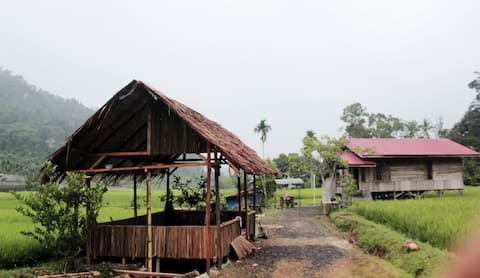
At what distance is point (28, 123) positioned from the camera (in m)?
75.6

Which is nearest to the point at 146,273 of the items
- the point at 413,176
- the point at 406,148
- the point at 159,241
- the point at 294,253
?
the point at 159,241

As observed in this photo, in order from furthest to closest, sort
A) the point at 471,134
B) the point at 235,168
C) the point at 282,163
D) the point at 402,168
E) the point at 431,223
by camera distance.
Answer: the point at 282,163 → the point at 471,134 → the point at 402,168 → the point at 431,223 → the point at 235,168

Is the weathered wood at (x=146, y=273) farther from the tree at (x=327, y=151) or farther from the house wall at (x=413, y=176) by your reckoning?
the house wall at (x=413, y=176)

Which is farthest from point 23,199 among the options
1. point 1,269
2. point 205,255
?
point 205,255

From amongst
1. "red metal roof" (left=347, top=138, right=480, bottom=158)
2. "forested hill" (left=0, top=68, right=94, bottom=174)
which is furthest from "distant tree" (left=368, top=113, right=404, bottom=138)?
"forested hill" (left=0, top=68, right=94, bottom=174)

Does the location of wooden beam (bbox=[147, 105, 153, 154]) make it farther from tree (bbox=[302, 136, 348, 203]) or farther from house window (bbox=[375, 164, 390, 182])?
house window (bbox=[375, 164, 390, 182])

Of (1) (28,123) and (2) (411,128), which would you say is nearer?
(2) (411,128)

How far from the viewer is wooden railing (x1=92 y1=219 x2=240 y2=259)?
30.8 ft

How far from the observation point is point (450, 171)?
26219 millimetres

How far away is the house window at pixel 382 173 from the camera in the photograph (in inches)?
984

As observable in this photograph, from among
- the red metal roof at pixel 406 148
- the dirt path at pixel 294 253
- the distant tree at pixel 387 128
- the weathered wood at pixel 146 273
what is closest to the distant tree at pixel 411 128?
the distant tree at pixel 387 128

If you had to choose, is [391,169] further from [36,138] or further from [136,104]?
[36,138]

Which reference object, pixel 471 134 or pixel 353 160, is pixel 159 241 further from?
pixel 471 134

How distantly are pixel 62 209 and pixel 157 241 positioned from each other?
97.8 inches
